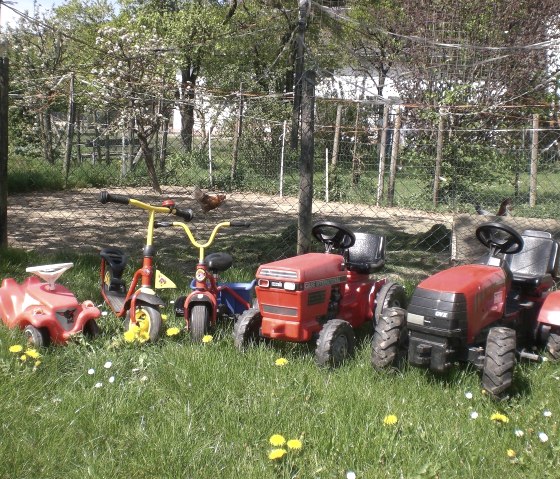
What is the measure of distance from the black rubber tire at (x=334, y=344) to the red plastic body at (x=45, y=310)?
149 centimetres

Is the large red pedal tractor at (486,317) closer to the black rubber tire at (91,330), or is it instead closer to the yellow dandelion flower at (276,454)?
the yellow dandelion flower at (276,454)

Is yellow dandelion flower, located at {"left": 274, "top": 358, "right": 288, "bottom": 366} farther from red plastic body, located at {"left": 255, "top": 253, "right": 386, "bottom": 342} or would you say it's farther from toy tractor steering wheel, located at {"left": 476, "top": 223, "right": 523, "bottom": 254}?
toy tractor steering wheel, located at {"left": 476, "top": 223, "right": 523, "bottom": 254}

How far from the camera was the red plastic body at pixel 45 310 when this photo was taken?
14.1ft

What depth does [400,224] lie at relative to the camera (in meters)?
10.5

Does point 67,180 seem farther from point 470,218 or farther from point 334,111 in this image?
point 470,218

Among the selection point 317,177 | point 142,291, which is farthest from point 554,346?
point 317,177

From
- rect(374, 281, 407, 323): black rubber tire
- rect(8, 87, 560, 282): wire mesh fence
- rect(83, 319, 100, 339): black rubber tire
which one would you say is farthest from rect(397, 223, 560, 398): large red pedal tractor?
rect(8, 87, 560, 282): wire mesh fence

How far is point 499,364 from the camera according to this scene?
11.7 feet

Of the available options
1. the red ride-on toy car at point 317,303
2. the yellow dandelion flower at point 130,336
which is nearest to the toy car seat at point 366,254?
the red ride-on toy car at point 317,303

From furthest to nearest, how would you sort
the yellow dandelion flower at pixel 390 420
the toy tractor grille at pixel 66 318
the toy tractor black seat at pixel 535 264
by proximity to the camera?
the toy tractor black seat at pixel 535 264 < the toy tractor grille at pixel 66 318 < the yellow dandelion flower at pixel 390 420

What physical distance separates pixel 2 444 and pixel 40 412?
1.36ft

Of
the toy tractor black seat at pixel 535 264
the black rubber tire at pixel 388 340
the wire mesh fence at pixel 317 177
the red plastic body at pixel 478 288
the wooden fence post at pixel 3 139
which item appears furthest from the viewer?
the wire mesh fence at pixel 317 177

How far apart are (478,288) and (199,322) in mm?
1764

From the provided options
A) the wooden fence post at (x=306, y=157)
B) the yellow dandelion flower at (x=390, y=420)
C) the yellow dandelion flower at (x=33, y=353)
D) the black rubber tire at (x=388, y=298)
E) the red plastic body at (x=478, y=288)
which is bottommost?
the yellow dandelion flower at (x=390, y=420)
